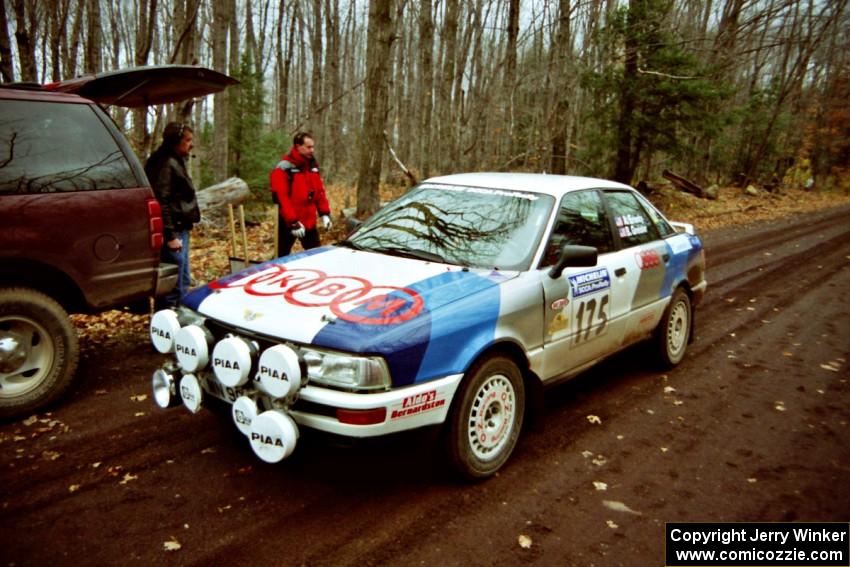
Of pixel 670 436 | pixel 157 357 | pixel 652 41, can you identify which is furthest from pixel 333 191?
pixel 670 436

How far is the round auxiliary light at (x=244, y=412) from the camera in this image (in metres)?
2.92

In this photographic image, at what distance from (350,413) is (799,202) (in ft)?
97.8

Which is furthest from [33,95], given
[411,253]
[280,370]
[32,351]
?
[280,370]

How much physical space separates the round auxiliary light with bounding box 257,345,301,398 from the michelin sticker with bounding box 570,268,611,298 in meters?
2.07

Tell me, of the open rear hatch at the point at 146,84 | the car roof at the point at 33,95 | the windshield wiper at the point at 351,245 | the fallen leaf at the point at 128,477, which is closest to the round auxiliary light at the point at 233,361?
the fallen leaf at the point at 128,477

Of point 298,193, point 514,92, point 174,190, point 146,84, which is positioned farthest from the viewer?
point 514,92

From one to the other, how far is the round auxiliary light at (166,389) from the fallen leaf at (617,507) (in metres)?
2.57

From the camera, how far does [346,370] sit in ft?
9.33

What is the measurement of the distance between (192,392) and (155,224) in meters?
1.95

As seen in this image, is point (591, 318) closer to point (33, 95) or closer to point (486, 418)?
point (486, 418)

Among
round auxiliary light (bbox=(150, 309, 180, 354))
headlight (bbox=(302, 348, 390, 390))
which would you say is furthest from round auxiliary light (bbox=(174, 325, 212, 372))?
headlight (bbox=(302, 348, 390, 390))

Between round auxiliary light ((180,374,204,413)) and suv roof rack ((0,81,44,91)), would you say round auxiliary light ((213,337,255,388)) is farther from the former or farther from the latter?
suv roof rack ((0,81,44,91))

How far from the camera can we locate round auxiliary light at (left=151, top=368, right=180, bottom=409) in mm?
3385

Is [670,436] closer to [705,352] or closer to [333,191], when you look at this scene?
[705,352]
